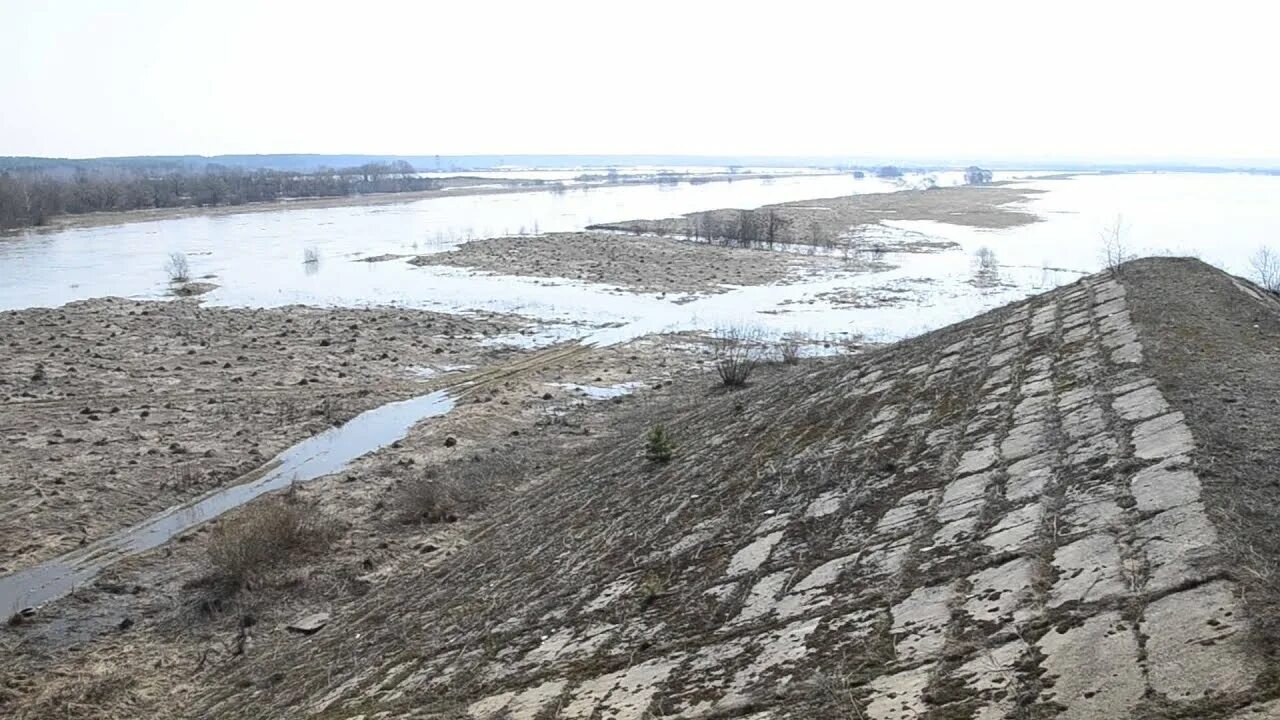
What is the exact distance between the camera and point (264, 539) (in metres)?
11.2

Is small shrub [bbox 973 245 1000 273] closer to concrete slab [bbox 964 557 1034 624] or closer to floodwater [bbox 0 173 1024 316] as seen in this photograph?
floodwater [bbox 0 173 1024 316]

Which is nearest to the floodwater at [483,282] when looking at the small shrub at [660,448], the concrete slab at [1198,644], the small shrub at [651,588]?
the small shrub at [660,448]

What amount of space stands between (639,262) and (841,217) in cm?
3354

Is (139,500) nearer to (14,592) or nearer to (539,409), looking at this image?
(14,592)

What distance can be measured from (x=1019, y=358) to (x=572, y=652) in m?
5.38

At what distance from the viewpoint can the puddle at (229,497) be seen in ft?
36.5

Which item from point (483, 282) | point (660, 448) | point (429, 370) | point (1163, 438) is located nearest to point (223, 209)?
point (483, 282)

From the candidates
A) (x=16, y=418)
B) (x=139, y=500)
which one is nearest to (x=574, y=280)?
(x=16, y=418)

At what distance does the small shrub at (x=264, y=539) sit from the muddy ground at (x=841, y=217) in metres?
42.9

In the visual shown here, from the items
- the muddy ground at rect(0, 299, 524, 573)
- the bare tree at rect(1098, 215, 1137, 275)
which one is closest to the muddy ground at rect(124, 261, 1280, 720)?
the muddy ground at rect(0, 299, 524, 573)

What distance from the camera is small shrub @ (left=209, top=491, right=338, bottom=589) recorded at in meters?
10.7

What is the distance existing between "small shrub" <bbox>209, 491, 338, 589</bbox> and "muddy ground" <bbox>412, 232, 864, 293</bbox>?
25301 mm

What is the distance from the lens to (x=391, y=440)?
17.0 metres

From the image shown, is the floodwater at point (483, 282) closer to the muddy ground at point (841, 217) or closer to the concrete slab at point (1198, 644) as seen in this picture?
the muddy ground at point (841, 217)
